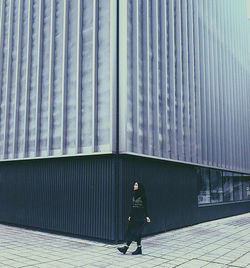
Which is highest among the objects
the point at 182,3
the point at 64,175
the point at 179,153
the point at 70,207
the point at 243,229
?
the point at 182,3

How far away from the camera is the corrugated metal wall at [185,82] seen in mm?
10382

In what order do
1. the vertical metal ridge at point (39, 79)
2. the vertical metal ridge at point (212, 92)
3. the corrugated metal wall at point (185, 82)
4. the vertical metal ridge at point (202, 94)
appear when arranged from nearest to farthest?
1. the corrugated metal wall at point (185, 82)
2. the vertical metal ridge at point (39, 79)
3. the vertical metal ridge at point (202, 94)
4. the vertical metal ridge at point (212, 92)

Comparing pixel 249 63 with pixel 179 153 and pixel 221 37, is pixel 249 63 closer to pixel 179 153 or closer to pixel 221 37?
pixel 221 37

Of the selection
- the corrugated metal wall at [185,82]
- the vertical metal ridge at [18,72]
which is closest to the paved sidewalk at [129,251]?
the corrugated metal wall at [185,82]

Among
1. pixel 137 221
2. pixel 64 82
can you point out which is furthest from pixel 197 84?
pixel 137 221

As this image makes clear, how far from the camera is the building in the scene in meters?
9.93

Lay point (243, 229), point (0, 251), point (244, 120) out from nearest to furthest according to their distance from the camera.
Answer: point (0, 251) < point (243, 229) < point (244, 120)

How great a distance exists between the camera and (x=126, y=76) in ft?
32.6

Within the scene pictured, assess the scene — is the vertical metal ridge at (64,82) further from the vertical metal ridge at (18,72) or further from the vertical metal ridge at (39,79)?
the vertical metal ridge at (18,72)

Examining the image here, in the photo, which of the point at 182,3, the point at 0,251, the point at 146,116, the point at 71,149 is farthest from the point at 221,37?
the point at 0,251

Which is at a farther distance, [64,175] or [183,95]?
[183,95]

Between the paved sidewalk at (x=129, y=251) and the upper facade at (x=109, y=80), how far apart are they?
2.97 metres

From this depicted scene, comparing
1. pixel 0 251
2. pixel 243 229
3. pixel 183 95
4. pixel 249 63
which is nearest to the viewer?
pixel 0 251

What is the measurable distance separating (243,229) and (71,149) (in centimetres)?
813
